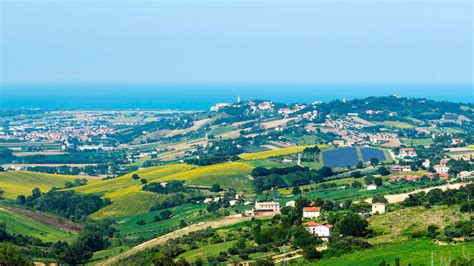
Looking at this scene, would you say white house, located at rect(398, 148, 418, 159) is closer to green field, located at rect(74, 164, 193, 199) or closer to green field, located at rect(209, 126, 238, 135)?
green field, located at rect(74, 164, 193, 199)

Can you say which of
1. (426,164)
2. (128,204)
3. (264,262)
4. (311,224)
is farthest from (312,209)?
(426,164)

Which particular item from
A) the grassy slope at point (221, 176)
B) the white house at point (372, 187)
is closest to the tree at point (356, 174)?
the white house at point (372, 187)

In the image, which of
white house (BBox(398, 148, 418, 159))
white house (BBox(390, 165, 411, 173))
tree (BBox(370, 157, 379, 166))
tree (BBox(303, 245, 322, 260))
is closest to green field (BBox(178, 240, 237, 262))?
tree (BBox(303, 245, 322, 260))

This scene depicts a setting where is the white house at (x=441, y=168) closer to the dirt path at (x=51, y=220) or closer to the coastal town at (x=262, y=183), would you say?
the coastal town at (x=262, y=183)

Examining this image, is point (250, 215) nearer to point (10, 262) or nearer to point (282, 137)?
point (10, 262)

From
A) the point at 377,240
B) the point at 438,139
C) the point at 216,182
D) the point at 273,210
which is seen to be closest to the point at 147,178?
the point at 216,182

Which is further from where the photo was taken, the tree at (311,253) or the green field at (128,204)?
the green field at (128,204)

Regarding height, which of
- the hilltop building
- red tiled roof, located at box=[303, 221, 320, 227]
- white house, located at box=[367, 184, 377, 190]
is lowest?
the hilltop building
